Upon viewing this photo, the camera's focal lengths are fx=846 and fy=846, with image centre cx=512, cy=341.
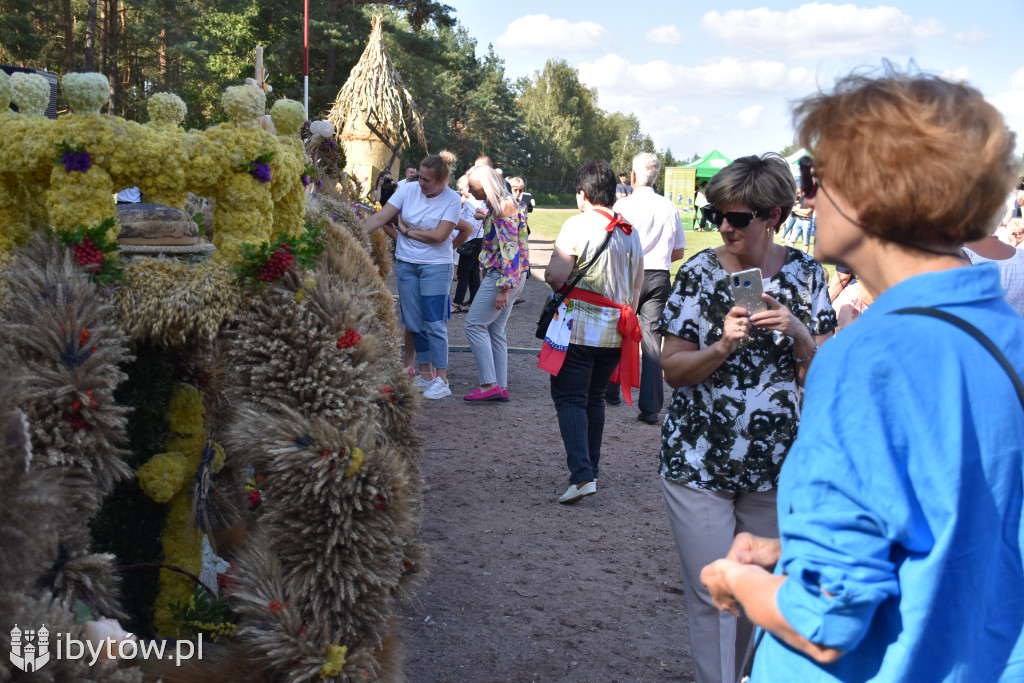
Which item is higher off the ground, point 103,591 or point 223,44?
point 223,44

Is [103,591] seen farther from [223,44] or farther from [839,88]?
[223,44]

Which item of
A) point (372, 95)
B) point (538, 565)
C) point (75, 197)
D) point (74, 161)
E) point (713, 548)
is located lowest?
point (538, 565)

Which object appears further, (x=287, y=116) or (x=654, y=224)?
(x=654, y=224)

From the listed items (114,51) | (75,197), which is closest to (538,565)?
(75,197)

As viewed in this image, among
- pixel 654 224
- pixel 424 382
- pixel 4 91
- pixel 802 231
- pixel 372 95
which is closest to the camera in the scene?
pixel 4 91

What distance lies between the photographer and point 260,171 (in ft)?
8.80

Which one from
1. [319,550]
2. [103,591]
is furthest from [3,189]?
[319,550]

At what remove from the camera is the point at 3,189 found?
2527 mm

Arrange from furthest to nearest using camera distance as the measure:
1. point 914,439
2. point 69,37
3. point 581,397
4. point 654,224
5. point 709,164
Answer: point 709,164 < point 69,37 < point 654,224 < point 581,397 < point 914,439

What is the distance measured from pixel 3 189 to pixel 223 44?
3196 centimetres

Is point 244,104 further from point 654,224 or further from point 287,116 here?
point 654,224

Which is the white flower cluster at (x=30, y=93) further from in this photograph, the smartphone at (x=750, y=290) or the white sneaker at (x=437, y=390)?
the white sneaker at (x=437, y=390)

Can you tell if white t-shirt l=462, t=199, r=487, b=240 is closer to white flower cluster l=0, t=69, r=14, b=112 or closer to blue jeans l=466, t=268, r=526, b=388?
blue jeans l=466, t=268, r=526, b=388

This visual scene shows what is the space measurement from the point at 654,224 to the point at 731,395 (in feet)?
13.8
